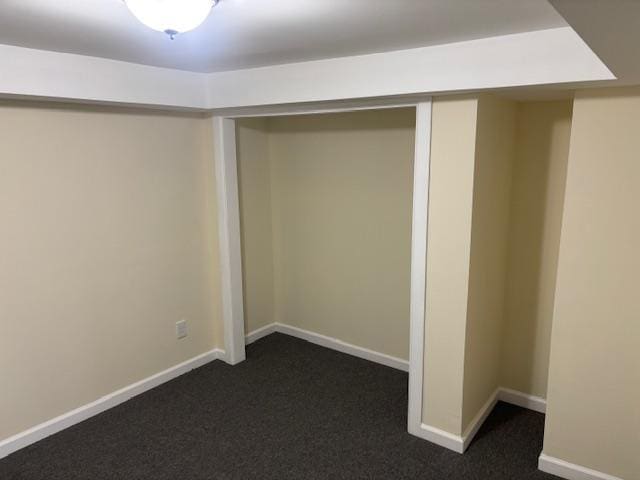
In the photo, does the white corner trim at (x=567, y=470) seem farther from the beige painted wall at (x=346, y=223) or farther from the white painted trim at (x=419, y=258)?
the beige painted wall at (x=346, y=223)

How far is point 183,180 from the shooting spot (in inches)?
132

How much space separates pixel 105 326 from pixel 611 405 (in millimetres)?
2849

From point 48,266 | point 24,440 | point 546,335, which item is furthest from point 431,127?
point 24,440

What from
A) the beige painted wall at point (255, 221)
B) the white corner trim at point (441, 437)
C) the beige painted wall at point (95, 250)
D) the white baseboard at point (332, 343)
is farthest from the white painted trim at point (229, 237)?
the white corner trim at point (441, 437)

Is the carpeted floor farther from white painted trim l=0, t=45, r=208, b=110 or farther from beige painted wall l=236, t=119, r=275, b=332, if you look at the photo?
white painted trim l=0, t=45, r=208, b=110

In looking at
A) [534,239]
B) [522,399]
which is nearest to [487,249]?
[534,239]

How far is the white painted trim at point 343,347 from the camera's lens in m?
3.56

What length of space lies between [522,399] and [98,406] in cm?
271

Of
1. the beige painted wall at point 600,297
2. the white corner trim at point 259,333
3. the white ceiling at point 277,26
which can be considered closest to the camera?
the white ceiling at point 277,26

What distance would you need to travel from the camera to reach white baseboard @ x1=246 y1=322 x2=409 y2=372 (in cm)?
357

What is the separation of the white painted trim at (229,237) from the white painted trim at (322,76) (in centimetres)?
26

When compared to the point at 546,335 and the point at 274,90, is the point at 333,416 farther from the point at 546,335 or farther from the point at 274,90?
the point at 274,90

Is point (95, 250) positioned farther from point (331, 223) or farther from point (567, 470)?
point (567, 470)

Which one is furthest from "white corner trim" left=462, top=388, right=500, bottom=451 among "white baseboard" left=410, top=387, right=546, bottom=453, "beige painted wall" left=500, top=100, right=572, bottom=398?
"beige painted wall" left=500, top=100, right=572, bottom=398
